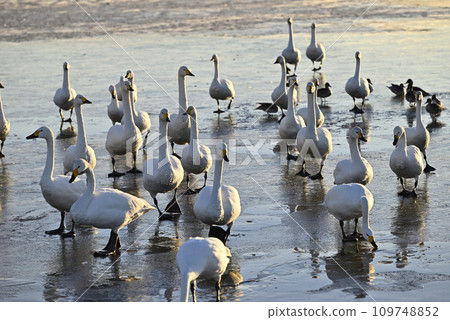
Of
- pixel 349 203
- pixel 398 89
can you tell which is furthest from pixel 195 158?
pixel 398 89

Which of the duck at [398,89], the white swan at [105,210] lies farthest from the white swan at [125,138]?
the duck at [398,89]

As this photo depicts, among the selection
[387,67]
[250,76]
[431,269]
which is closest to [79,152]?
[431,269]

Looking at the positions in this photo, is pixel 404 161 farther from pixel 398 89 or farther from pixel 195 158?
pixel 398 89

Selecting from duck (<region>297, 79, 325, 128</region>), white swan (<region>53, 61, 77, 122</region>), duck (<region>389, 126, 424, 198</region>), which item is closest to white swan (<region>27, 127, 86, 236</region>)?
duck (<region>389, 126, 424, 198</region>)

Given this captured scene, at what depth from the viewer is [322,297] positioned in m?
8.91

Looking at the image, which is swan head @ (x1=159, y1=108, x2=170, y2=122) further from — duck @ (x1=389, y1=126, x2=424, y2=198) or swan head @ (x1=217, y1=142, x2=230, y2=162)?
duck @ (x1=389, y1=126, x2=424, y2=198)

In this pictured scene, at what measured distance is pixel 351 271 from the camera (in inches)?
383

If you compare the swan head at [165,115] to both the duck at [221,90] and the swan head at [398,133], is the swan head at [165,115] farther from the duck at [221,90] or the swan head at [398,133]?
the duck at [221,90]

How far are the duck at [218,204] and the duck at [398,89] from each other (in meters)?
10.1

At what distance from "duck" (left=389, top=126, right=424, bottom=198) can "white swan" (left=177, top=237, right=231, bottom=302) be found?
4808mm

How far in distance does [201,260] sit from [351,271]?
2.21 metres

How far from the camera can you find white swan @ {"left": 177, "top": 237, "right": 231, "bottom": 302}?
8.38 meters

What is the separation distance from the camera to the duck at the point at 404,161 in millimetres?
12664

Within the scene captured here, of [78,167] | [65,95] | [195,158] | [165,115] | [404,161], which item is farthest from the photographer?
[65,95]
